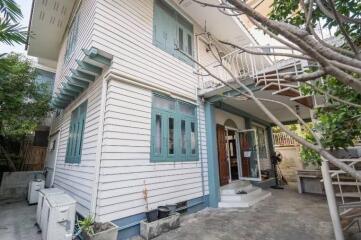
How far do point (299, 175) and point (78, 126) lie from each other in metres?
8.06

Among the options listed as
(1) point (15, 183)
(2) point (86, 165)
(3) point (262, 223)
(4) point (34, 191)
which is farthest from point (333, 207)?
(1) point (15, 183)

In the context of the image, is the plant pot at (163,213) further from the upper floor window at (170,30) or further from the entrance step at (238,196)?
the upper floor window at (170,30)

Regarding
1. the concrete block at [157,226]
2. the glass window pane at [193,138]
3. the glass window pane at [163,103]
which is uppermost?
the glass window pane at [163,103]

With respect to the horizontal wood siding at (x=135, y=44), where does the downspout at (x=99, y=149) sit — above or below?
below

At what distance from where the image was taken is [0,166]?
304 inches

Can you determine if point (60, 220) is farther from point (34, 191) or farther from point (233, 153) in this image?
point (233, 153)

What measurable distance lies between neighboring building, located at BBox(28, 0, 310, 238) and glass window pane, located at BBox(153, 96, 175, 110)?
27 mm

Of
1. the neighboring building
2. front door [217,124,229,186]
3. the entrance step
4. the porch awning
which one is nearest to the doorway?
the neighboring building

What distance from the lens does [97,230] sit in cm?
324

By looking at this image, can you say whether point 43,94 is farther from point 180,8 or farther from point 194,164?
point 194,164

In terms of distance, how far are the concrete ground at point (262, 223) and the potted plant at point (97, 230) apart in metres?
0.95

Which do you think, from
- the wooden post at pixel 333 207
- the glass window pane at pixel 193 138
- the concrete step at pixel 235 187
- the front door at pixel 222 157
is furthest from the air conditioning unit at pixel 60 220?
the front door at pixel 222 157

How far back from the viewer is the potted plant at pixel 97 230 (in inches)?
119

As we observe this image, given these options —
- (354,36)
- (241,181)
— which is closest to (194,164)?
(241,181)
